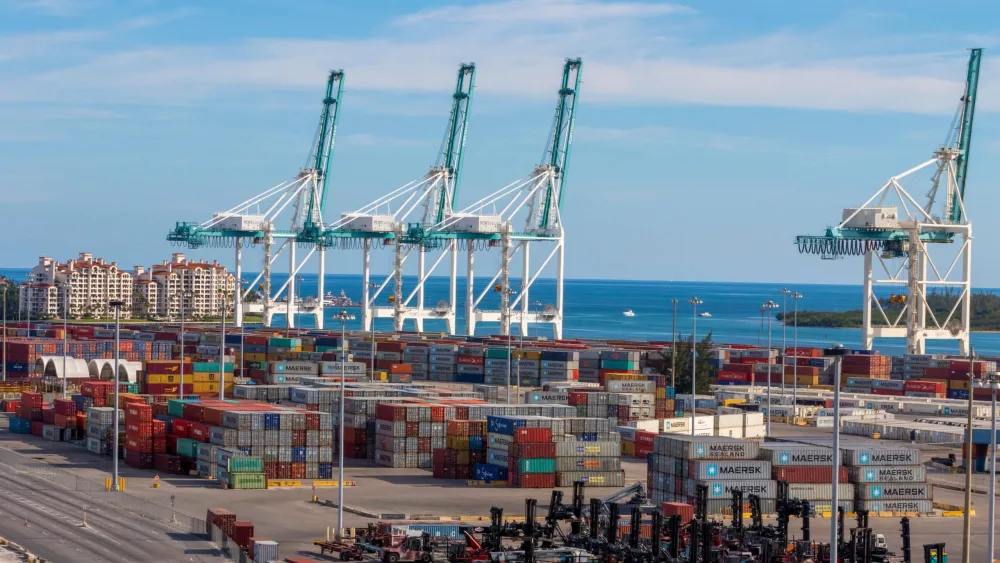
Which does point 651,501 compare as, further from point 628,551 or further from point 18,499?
point 18,499

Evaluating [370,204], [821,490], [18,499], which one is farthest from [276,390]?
[370,204]

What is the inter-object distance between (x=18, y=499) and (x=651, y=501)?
23268mm

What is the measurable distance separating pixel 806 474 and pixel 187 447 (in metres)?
26.6

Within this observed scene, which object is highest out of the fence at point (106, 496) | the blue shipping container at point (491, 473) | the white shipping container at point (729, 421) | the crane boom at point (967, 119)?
the crane boom at point (967, 119)

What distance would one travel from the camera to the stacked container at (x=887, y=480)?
5466 cm

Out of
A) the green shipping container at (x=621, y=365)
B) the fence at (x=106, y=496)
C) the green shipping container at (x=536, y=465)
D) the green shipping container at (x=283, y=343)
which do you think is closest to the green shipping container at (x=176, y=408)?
the fence at (x=106, y=496)

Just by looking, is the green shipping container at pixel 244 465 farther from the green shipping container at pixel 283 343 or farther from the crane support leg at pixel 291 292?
the crane support leg at pixel 291 292

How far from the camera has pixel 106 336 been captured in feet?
412

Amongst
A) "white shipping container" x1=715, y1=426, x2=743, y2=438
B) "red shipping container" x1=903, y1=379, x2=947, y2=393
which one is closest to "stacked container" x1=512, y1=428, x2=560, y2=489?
"white shipping container" x1=715, y1=426, x2=743, y2=438

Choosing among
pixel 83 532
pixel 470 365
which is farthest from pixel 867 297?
pixel 83 532

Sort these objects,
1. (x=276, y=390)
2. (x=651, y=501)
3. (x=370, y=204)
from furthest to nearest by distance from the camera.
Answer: (x=370, y=204)
(x=276, y=390)
(x=651, y=501)

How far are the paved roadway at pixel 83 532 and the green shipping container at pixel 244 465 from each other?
255 inches

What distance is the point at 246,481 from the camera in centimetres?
5809

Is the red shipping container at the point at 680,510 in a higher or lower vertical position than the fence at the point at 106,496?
higher
